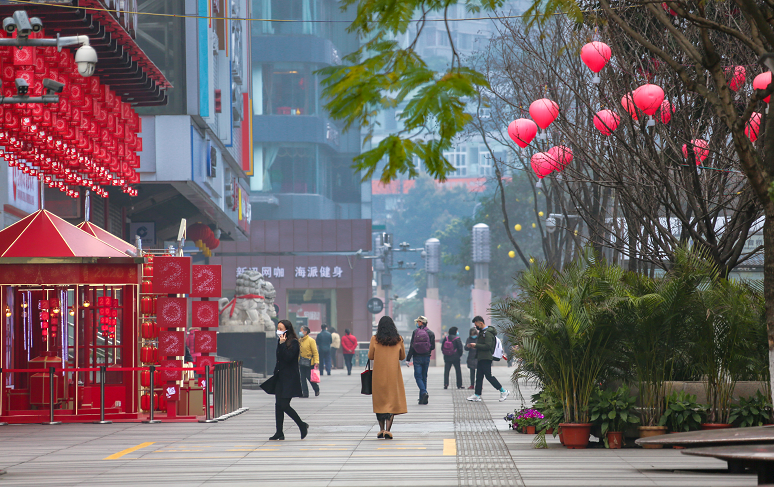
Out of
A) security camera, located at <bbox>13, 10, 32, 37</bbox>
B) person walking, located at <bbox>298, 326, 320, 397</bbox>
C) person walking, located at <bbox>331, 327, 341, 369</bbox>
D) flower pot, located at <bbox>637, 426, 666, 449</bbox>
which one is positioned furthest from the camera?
person walking, located at <bbox>331, 327, 341, 369</bbox>

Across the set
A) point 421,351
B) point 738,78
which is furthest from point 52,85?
point 421,351

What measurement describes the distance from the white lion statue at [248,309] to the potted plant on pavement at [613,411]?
17.7 m

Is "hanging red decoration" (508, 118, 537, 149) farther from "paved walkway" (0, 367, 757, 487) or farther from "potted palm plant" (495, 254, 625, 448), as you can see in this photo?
"paved walkway" (0, 367, 757, 487)

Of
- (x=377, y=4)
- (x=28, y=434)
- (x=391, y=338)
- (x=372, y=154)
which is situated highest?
(x=377, y=4)

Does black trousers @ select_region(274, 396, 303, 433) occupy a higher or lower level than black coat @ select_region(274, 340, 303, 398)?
lower

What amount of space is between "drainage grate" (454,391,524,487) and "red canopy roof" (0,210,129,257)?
6.41m

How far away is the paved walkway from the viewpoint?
8961mm

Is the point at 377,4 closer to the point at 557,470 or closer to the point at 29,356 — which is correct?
the point at 557,470

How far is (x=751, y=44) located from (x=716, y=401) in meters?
4.46

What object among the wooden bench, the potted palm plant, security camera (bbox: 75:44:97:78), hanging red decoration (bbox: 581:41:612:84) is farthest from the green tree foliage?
security camera (bbox: 75:44:97:78)

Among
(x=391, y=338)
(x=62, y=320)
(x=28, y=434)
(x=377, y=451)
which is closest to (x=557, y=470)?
(x=377, y=451)

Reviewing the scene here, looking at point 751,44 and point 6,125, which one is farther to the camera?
point 6,125

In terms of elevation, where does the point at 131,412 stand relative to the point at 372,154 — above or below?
below

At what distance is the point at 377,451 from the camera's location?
11312 millimetres
